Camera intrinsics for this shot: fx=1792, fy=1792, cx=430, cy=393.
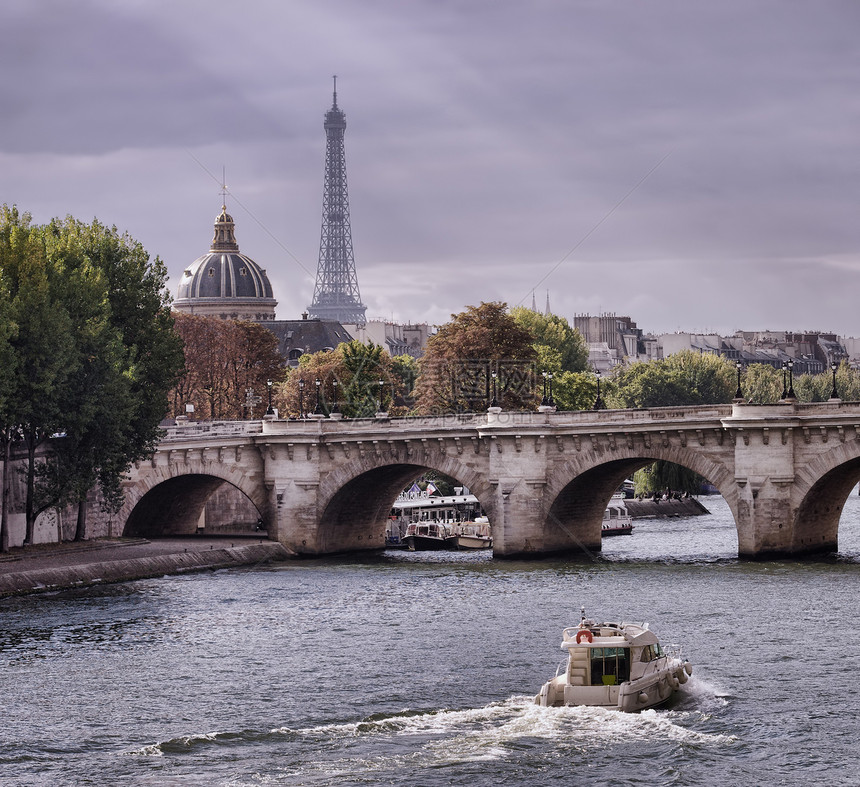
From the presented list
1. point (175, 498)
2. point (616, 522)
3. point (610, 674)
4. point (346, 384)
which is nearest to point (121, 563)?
point (175, 498)

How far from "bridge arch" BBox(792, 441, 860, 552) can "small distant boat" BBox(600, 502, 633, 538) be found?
88.0 feet

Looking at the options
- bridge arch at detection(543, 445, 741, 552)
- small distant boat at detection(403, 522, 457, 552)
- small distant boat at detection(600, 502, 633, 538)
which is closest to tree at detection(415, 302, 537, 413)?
small distant boat at detection(600, 502, 633, 538)

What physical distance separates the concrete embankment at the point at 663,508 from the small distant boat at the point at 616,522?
401 inches

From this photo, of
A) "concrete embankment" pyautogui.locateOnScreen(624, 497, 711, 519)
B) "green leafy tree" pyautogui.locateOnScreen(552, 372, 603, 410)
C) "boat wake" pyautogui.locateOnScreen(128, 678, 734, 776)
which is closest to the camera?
"boat wake" pyautogui.locateOnScreen(128, 678, 734, 776)

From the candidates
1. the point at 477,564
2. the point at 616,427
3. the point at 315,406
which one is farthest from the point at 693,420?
the point at 315,406

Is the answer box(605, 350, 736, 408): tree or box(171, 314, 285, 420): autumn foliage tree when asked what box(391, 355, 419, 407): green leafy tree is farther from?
box(605, 350, 736, 408): tree

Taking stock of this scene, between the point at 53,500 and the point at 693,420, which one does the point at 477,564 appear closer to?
the point at 693,420

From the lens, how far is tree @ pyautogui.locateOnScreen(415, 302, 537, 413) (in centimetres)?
12500

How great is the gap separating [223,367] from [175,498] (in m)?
54.5

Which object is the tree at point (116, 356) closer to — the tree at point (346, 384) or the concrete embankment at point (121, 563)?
the concrete embankment at point (121, 563)

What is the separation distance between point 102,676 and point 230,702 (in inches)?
244

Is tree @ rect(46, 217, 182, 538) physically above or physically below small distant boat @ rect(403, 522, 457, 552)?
above

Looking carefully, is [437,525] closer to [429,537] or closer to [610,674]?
[429,537]

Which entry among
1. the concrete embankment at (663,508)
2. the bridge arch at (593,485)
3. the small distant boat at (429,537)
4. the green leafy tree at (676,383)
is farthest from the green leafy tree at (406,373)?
the bridge arch at (593,485)
